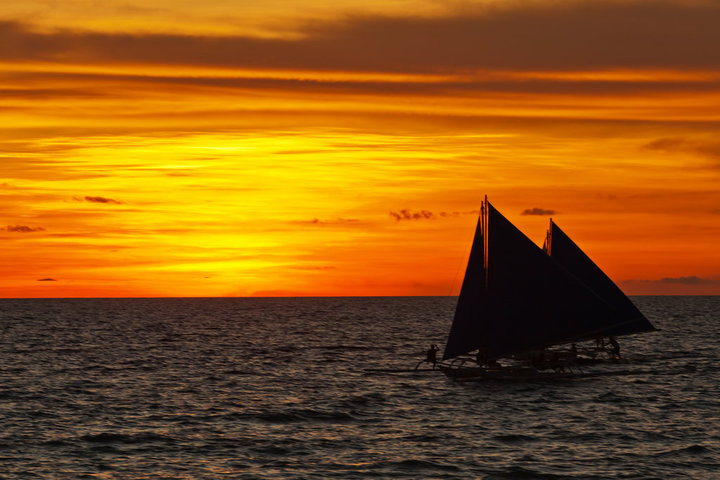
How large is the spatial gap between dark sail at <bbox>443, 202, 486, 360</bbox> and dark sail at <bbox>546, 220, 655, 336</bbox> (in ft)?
51.0

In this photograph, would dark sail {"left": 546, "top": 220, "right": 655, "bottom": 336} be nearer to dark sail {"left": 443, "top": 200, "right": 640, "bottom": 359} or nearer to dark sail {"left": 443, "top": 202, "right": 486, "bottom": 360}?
dark sail {"left": 443, "top": 200, "right": 640, "bottom": 359}

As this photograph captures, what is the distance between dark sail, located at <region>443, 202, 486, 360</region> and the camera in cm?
6394

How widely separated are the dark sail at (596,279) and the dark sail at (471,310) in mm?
15559

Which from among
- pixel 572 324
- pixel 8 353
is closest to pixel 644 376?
pixel 572 324

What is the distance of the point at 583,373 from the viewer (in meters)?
71.4

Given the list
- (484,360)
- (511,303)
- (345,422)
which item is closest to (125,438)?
(345,422)

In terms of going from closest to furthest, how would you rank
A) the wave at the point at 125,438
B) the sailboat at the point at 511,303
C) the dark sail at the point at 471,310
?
the wave at the point at 125,438 → the dark sail at the point at 471,310 → the sailboat at the point at 511,303

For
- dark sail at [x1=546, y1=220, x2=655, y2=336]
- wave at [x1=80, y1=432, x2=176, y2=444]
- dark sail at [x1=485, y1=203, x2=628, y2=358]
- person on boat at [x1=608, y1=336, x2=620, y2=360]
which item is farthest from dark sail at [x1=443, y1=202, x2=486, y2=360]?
person on boat at [x1=608, y1=336, x2=620, y2=360]

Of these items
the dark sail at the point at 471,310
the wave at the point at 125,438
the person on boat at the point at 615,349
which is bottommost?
the wave at the point at 125,438

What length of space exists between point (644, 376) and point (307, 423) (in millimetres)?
33420

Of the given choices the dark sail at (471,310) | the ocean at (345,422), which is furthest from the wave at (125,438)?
the dark sail at (471,310)

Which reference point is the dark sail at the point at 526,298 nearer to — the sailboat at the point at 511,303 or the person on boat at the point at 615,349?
the sailboat at the point at 511,303

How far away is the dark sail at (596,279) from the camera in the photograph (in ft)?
258

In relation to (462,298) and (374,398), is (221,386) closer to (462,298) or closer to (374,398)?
(374,398)
